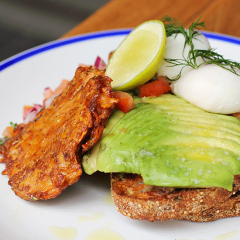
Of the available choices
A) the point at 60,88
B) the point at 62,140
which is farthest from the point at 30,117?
the point at 62,140

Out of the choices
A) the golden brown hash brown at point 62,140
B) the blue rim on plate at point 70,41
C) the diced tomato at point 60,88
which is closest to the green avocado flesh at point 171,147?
the golden brown hash brown at point 62,140

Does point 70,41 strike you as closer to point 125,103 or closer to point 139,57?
point 139,57

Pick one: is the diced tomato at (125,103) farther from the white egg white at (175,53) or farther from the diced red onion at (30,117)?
the diced red onion at (30,117)

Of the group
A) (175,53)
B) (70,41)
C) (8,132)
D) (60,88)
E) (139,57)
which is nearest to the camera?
(139,57)

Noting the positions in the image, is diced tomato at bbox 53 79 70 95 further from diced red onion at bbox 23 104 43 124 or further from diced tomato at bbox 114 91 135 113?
diced tomato at bbox 114 91 135 113

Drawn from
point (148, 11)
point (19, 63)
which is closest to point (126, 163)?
point (19, 63)

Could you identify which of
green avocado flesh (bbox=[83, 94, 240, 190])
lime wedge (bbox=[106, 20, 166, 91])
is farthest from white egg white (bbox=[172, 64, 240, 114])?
lime wedge (bbox=[106, 20, 166, 91])

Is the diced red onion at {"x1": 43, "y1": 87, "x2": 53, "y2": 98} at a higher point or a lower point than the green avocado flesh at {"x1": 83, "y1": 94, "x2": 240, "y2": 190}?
lower

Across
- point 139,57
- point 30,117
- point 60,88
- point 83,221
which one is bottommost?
point 83,221
